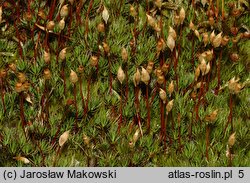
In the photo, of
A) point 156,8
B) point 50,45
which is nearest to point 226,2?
point 156,8

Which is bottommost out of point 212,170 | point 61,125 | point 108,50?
point 212,170

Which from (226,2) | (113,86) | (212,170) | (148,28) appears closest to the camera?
(212,170)

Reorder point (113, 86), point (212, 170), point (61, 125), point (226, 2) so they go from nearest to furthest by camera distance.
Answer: point (212, 170) < point (61, 125) < point (113, 86) < point (226, 2)

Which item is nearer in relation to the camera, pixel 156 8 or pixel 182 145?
pixel 182 145

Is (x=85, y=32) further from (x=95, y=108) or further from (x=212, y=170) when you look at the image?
(x=212, y=170)

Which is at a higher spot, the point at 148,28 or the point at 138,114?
the point at 148,28

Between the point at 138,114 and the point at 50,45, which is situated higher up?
the point at 50,45

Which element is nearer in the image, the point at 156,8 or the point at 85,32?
the point at 85,32

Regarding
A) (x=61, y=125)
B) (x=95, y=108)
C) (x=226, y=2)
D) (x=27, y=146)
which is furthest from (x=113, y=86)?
(x=226, y=2)

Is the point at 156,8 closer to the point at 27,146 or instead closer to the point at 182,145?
the point at 182,145
